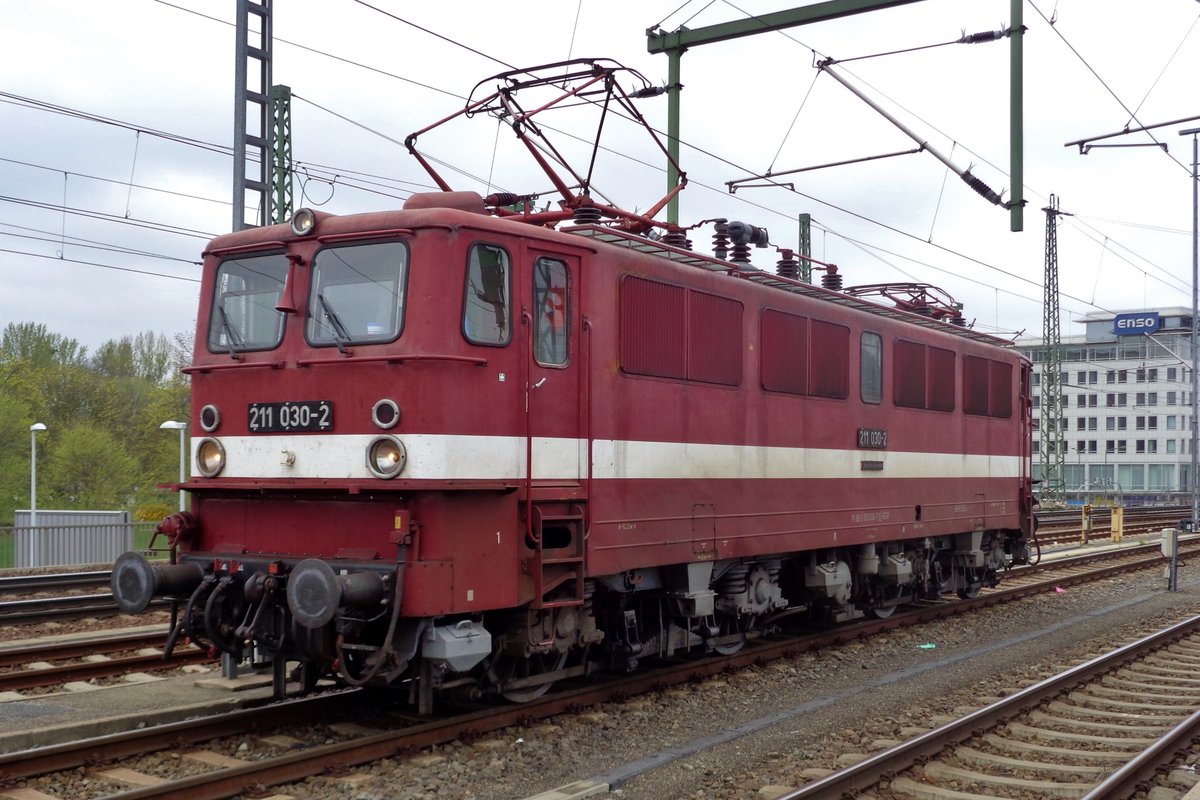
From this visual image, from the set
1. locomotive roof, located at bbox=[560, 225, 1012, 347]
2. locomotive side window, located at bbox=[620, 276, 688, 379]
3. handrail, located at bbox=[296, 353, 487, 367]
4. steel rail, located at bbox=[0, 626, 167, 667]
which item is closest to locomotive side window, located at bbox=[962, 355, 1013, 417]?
locomotive roof, located at bbox=[560, 225, 1012, 347]

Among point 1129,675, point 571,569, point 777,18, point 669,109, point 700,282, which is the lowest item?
point 1129,675

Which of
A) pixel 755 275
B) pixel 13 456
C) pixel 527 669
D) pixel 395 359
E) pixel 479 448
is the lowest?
pixel 527 669

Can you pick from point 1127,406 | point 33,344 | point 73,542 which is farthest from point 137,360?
point 1127,406

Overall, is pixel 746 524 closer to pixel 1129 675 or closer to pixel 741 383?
pixel 741 383

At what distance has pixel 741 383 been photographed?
37.4 feet

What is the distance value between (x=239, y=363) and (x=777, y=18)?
810cm

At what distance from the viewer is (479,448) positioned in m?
8.30

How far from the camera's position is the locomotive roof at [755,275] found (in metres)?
9.89

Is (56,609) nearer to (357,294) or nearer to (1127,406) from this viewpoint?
(357,294)

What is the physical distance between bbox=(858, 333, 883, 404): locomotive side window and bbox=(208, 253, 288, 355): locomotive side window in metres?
7.25

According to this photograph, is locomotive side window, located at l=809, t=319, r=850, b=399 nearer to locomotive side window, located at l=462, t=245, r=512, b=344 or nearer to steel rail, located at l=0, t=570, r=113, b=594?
locomotive side window, located at l=462, t=245, r=512, b=344

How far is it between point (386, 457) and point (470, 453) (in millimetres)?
592

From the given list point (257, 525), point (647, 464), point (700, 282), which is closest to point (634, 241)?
point (700, 282)

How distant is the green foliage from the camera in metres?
43.1
